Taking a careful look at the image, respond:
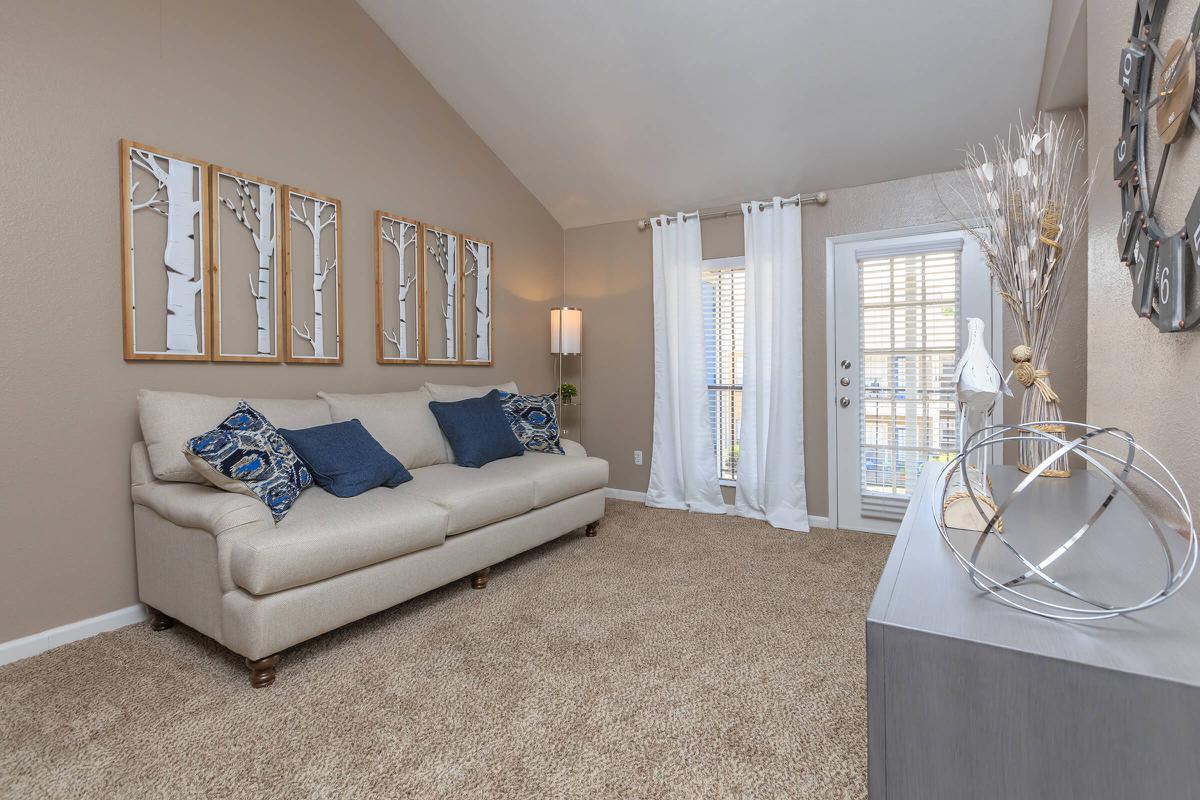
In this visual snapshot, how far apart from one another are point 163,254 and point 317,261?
0.71m

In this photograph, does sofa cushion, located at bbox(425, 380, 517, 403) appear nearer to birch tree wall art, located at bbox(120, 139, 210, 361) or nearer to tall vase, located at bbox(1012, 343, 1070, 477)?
birch tree wall art, located at bbox(120, 139, 210, 361)

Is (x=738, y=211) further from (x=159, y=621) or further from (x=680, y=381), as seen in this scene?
(x=159, y=621)

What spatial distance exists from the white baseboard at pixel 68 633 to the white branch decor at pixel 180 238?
3.64 ft

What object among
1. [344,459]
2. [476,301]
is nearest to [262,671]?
[344,459]

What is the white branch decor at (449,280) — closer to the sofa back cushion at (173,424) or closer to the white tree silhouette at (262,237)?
the white tree silhouette at (262,237)

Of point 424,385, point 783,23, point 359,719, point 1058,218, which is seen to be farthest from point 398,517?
point 783,23

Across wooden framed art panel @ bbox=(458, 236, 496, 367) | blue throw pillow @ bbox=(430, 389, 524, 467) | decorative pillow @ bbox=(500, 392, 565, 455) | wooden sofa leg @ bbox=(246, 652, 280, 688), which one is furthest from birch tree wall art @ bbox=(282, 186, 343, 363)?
wooden sofa leg @ bbox=(246, 652, 280, 688)

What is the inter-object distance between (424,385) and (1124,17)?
131 inches

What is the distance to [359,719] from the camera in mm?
1742

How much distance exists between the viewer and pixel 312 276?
3.13m

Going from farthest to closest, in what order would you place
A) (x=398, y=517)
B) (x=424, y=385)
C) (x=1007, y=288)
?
1. (x=424, y=385)
2. (x=398, y=517)
3. (x=1007, y=288)

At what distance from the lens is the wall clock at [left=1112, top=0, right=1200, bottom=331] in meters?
0.94

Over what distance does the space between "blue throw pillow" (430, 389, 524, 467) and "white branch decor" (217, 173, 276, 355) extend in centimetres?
95

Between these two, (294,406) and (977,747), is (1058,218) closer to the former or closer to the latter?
(977,747)
